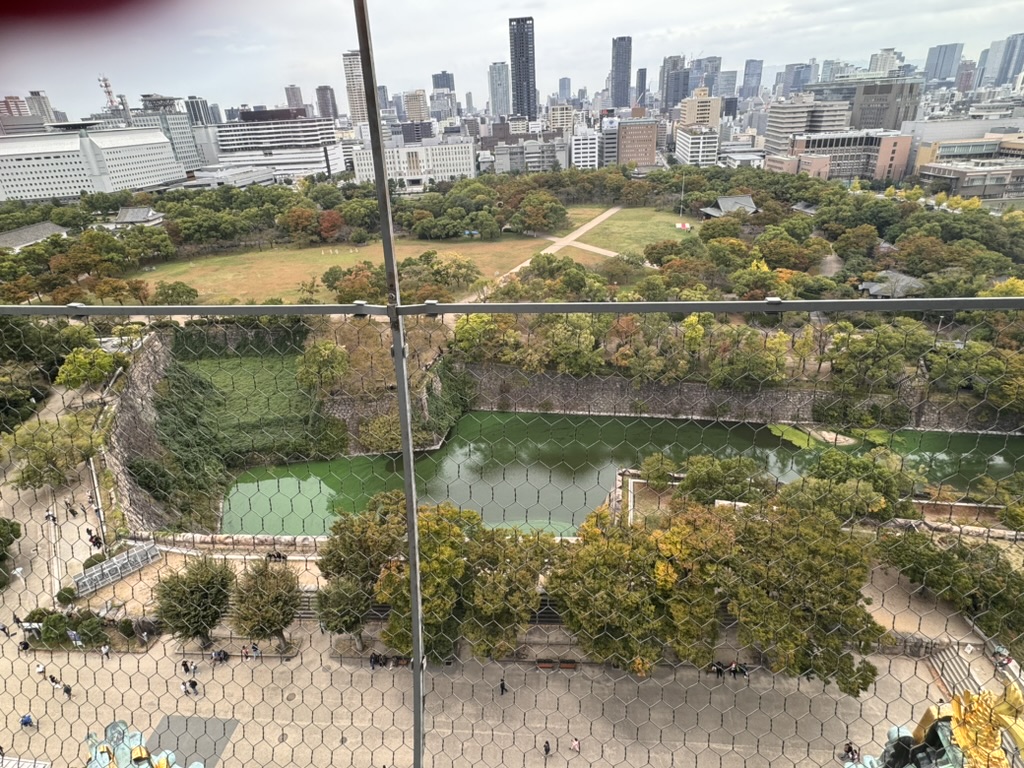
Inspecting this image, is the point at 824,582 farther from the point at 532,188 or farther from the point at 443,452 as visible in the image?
the point at 532,188

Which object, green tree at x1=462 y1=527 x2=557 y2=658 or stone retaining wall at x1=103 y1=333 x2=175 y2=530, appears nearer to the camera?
green tree at x1=462 y1=527 x2=557 y2=658

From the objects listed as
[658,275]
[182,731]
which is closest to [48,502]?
[182,731]

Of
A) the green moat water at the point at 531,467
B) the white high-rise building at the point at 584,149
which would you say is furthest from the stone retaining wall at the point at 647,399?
the white high-rise building at the point at 584,149

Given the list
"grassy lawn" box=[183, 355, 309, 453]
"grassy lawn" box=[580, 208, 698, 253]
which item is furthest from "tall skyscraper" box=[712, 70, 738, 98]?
"grassy lawn" box=[183, 355, 309, 453]

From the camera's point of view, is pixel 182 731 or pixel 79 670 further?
pixel 79 670

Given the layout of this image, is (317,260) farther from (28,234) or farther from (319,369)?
(319,369)

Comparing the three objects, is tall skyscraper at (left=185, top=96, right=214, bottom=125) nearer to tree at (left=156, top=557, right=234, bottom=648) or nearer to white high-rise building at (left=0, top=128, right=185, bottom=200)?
white high-rise building at (left=0, top=128, right=185, bottom=200)

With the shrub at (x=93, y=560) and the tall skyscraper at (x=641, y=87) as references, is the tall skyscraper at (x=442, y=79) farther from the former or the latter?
the tall skyscraper at (x=641, y=87)
